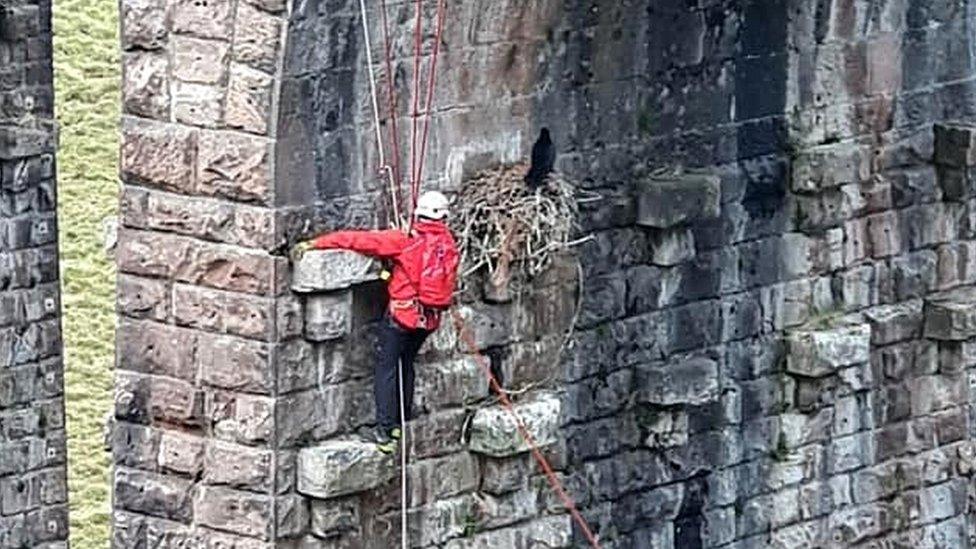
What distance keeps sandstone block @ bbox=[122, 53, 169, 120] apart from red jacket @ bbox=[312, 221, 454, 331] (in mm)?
744

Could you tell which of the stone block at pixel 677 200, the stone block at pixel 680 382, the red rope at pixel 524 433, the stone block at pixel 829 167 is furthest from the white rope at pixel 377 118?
the stone block at pixel 829 167

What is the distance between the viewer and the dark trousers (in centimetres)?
1527

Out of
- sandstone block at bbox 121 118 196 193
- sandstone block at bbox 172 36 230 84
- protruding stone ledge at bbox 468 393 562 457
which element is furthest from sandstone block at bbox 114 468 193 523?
sandstone block at bbox 172 36 230 84

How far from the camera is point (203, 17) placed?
1483cm

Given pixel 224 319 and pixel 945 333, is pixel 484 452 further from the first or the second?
pixel 945 333

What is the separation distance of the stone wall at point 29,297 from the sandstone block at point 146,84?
444 cm

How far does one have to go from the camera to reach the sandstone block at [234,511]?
15.1 metres

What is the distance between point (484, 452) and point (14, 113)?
177 inches

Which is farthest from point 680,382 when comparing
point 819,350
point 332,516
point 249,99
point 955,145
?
point 249,99

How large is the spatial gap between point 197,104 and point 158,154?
0.25 m

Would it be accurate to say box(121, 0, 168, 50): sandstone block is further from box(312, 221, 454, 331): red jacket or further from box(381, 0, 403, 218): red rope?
box(312, 221, 454, 331): red jacket

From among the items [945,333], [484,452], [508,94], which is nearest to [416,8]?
[508,94]

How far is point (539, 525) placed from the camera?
16.4m

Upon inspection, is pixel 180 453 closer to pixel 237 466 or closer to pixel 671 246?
pixel 237 466
